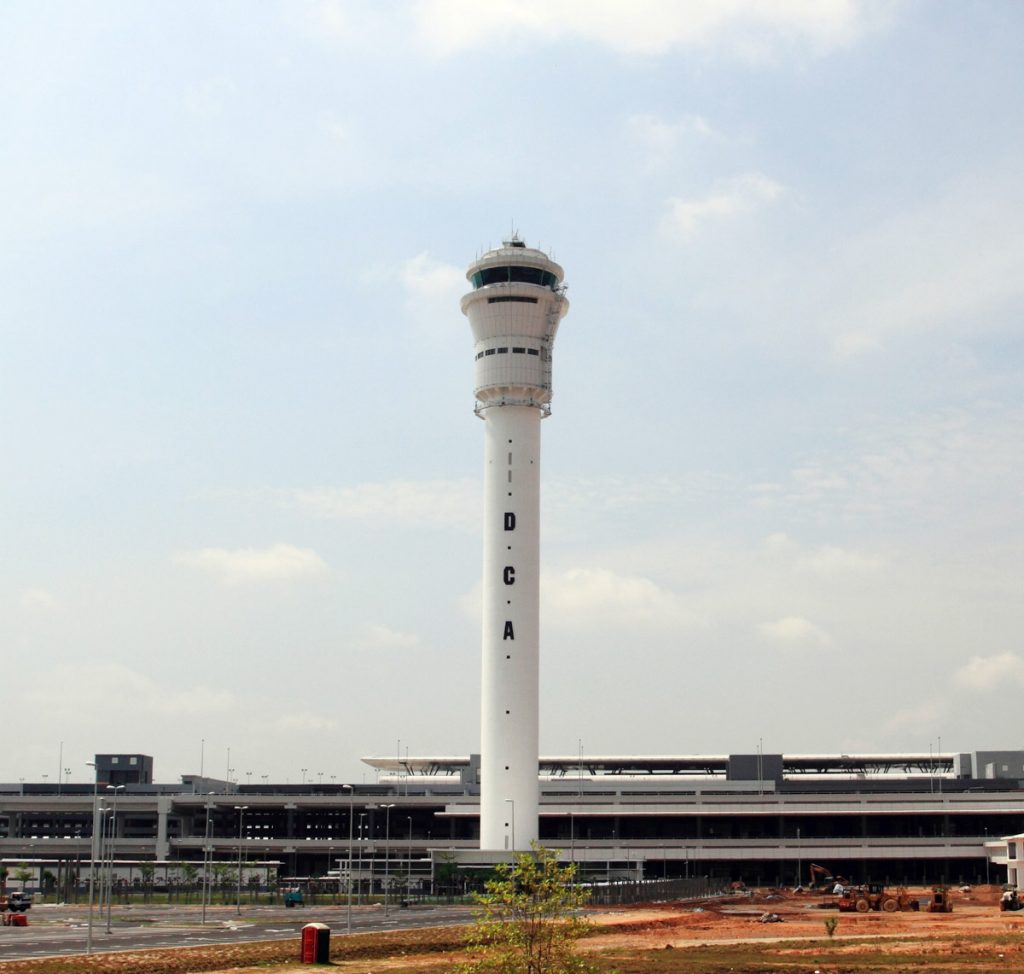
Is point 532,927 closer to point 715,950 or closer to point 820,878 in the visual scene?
point 715,950

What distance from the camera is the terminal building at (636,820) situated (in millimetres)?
160125

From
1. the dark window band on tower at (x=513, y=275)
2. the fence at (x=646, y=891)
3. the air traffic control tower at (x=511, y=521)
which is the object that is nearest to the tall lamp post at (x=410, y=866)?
the air traffic control tower at (x=511, y=521)

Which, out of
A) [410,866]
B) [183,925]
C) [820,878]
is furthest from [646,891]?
[410,866]

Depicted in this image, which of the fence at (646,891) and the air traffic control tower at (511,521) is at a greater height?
the air traffic control tower at (511,521)

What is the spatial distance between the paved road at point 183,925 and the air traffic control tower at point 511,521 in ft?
60.7

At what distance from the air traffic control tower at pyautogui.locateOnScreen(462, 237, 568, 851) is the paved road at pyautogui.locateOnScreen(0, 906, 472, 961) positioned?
60.7 ft

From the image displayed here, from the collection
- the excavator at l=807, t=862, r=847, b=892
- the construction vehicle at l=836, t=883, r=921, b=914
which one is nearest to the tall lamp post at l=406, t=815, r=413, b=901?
the construction vehicle at l=836, t=883, r=921, b=914

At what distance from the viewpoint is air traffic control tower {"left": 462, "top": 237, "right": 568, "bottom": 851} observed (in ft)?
414

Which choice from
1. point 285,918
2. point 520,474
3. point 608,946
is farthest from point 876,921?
point 520,474

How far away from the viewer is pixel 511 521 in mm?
127625

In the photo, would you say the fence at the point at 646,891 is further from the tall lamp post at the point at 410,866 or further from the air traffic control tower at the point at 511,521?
the tall lamp post at the point at 410,866

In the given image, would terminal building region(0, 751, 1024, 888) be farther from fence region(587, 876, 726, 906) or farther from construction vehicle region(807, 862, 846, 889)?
fence region(587, 876, 726, 906)

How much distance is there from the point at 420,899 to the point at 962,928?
5412 centimetres

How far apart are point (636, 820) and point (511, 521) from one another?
5957 centimetres
